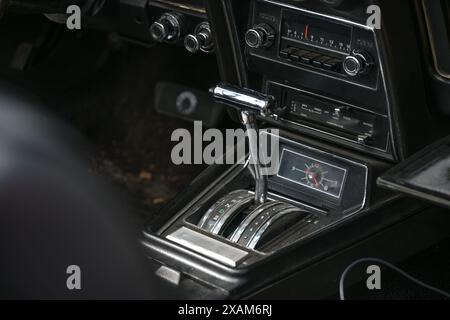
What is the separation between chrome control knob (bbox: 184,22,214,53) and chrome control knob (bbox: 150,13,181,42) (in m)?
0.05

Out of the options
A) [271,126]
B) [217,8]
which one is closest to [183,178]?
[271,126]

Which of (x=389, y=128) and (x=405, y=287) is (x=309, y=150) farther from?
(x=405, y=287)

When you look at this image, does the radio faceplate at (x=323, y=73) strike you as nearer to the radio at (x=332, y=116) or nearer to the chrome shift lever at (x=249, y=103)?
the radio at (x=332, y=116)

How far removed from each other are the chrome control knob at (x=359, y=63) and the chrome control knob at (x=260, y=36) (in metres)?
0.21

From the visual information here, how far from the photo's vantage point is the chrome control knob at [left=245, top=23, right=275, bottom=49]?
193 cm

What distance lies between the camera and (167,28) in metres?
2.14

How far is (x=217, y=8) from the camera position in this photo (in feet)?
6.40

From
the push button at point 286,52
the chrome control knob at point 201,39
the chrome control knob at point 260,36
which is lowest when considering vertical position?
the push button at point 286,52

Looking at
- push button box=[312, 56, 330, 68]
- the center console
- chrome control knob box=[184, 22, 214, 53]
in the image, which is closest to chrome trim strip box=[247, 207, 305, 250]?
the center console

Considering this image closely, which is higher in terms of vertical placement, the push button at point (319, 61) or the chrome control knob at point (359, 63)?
the push button at point (319, 61)

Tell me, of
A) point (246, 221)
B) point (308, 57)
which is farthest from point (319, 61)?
point (246, 221)

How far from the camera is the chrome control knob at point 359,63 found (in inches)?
70.4

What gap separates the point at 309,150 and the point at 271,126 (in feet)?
0.42

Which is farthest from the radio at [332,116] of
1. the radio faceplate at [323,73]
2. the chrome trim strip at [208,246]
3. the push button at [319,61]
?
the chrome trim strip at [208,246]
